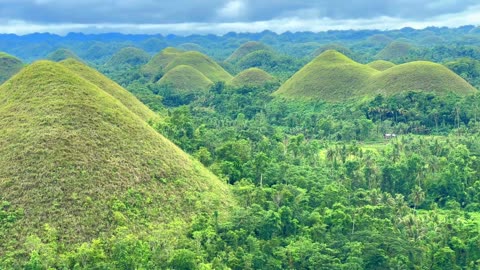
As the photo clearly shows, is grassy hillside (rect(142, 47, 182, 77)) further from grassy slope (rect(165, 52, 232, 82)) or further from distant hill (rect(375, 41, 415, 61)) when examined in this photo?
distant hill (rect(375, 41, 415, 61))

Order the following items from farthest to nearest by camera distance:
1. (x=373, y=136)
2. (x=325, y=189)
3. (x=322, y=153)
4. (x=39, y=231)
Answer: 1. (x=373, y=136)
2. (x=322, y=153)
3. (x=325, y=189)
4. (x=39, y=231)

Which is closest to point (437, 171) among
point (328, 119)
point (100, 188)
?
point (328, 119)

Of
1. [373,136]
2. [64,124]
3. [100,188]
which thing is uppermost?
[64,124]

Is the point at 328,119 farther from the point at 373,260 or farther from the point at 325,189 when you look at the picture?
the point at 373,260

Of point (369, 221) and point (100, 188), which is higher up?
point (100, 188)

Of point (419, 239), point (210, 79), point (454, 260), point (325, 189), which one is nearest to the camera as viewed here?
point (454, 260)

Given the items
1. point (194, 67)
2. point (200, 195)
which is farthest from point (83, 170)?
point (194, 67)

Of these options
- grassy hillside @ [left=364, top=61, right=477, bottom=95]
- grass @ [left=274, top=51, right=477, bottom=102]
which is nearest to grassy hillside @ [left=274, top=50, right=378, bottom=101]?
grass @ [left=274, top=51, right=477, bottom=102]

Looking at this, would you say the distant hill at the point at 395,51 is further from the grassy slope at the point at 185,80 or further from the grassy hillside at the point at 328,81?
the grassy hillside at the point at 328,81
